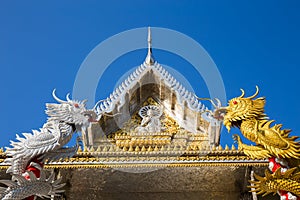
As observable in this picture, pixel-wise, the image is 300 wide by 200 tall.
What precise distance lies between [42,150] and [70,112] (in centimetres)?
84

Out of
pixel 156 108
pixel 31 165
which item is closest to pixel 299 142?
pixel 31 165

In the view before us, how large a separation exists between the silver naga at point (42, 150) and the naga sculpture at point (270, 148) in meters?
2.08

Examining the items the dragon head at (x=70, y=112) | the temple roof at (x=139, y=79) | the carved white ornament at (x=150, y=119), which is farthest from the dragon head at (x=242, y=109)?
the carved white ornament at (x=150, y=119)

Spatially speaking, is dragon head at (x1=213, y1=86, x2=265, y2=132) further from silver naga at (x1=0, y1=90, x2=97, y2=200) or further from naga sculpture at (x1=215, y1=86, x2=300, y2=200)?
silver naga at (x1=0, y1=90, x2=97, y2=200)

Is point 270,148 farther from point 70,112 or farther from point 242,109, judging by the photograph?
point 70,112

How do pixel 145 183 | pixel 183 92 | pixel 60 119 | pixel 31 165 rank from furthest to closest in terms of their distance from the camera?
1. pixel 183 92
2. pixel 145 183
3. pixel 60 119
4. pixel 31 165

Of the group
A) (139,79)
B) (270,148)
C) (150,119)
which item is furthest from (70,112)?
(139,79)

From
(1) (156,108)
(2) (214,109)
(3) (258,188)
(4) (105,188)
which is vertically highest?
(1) (156,108)

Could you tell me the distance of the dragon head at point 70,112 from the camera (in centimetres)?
517

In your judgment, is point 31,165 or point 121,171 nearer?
point 31,165

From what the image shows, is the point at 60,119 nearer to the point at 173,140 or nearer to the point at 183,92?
the point at 173,140

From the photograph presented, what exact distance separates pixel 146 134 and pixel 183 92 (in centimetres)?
125

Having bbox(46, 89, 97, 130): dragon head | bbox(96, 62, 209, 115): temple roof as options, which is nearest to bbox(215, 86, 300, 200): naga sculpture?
bbox(46, 89, 97, 130): dragon head

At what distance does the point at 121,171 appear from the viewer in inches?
237
